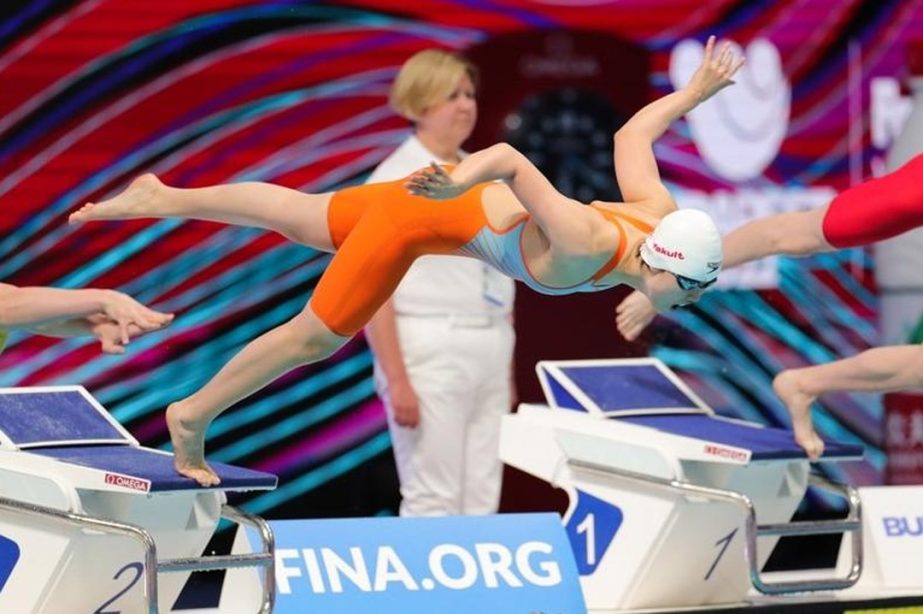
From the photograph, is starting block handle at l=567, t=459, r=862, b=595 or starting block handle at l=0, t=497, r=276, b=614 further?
starting block handle at l=567, t=459, r=862, b=595

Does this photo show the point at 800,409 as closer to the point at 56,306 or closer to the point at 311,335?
the point at 311,335

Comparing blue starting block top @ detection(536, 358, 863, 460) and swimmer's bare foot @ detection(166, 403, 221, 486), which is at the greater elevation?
swimmer's bare foot @ detection(166, 403, 221, 486)

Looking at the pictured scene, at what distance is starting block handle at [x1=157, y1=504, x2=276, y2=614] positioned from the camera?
5.45 metres

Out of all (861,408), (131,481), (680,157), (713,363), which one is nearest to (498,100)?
(680,157)

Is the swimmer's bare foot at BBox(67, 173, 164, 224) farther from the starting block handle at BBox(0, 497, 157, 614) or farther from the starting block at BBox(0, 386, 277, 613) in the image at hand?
the starting block handle at BBox(0, 497, 157, 614)

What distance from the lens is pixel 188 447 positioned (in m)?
5.59

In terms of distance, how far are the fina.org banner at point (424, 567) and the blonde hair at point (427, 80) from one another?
148 cm

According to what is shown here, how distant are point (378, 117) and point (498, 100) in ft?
1.71

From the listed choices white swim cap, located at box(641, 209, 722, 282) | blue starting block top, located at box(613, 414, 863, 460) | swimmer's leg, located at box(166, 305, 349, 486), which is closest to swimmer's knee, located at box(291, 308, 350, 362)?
swimmer's leg, located at box(166, 305, 349, 486)

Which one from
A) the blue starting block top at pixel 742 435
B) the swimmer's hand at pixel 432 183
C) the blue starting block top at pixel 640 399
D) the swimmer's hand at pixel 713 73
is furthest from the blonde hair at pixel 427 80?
the swimmer's hand at pixel 432 183

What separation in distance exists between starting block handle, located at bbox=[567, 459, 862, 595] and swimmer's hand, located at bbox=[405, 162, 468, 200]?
1827mm

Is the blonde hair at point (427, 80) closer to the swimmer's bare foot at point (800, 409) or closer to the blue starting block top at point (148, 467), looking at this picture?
the swimmer's bare foot at point (800, 409)

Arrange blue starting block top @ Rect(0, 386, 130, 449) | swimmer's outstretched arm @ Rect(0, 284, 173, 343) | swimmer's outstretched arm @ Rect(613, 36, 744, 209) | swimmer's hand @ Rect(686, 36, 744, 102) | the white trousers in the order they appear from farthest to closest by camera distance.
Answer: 1. the white trousers
2. swimmer's hand @ Rect(686, 36, 744, 102)
3. blue starting block top @ Rect(0, 386, 130, 449)
4. swimmer's outstretched arm @ Rect(613, 36, 744, 209)
5. swimmer's outstretched arm @ Rect(0, 284, 173, 343)

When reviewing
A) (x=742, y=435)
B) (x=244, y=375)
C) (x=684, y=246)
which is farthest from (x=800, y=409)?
(x=244, y=375)
